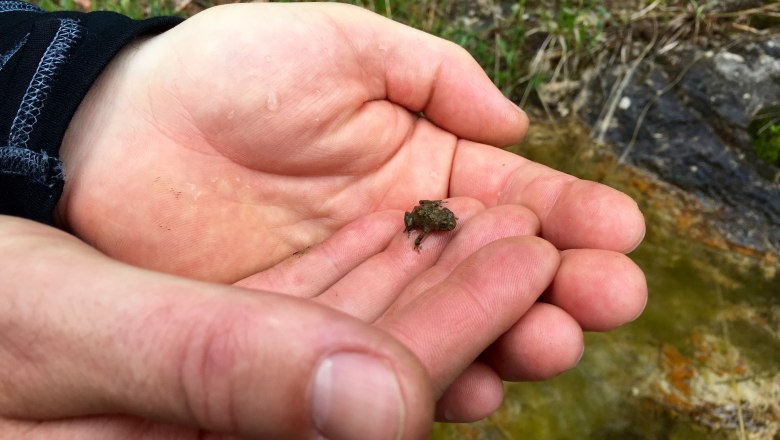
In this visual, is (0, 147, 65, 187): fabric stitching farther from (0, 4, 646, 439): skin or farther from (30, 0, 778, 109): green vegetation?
(30, 0, 778, 109): green vegetation

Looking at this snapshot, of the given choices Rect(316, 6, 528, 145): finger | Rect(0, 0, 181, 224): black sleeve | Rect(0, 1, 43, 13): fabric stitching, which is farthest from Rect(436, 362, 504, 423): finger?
Rect(0, 1, 43, 13): fabric stitching

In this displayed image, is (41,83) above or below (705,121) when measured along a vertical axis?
above

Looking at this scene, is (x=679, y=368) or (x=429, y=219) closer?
(x=429, y=219)

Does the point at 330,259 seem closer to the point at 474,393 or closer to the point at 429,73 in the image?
the point at 474,393

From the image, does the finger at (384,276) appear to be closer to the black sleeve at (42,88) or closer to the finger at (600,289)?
the finger at (600,289)

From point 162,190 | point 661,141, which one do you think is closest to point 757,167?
point 661,141

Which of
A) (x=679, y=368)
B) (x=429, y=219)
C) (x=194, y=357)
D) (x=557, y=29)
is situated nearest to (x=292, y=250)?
(x=429, y=219)
